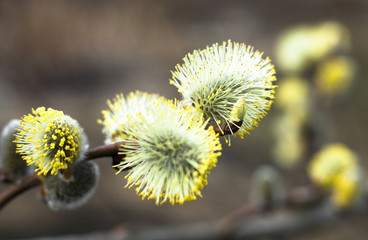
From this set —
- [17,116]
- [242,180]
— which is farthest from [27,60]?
[242,180]

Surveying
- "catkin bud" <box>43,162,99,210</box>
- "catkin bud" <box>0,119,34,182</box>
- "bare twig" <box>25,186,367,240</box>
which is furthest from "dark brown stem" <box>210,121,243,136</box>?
"bare twig" <box>25,186,367,240</box>

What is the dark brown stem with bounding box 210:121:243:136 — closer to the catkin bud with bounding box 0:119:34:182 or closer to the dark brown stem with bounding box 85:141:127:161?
the dark brown stem with bounding box 85:141:127:161

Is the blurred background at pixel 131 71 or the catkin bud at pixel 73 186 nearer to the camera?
the catkin bud at pixel 73 186

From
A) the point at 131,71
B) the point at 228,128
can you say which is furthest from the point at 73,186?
the point at 131,71

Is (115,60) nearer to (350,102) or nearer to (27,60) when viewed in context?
(27,60)

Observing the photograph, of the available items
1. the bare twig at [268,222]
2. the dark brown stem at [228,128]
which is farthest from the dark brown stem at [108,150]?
the bare twig at [268,222]

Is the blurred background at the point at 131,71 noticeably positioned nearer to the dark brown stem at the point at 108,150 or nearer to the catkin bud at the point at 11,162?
the catkin bud at the point at 11,162

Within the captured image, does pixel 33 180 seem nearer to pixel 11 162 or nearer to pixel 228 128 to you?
pixel 11 162

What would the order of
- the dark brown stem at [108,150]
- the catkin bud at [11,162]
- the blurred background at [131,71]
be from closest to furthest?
the dark brown stem at [108,150], the catkin bud at [11,162], the blurred background at [131,71]

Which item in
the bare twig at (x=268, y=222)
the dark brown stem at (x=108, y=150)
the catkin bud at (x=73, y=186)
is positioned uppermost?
the dark brown stem at (x=108, y=150)
